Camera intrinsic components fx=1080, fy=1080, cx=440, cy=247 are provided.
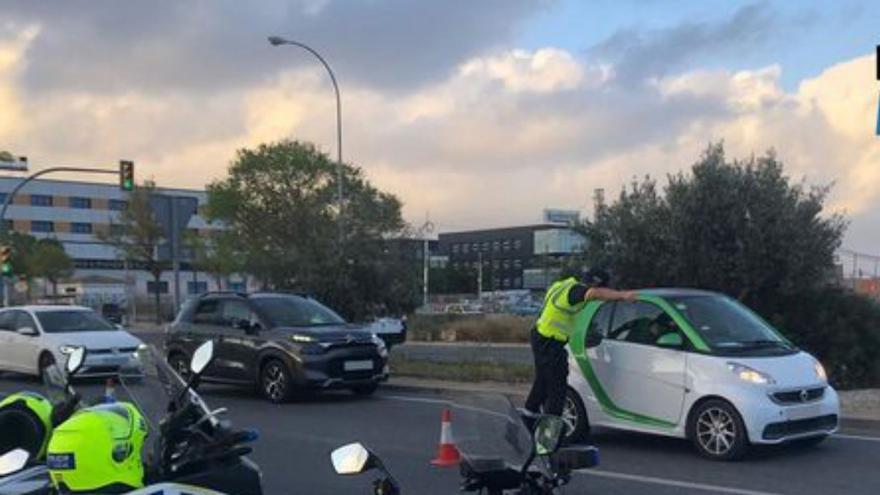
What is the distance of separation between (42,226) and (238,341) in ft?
334

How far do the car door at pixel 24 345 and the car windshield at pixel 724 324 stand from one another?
1268cm

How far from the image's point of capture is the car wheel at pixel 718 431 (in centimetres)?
979

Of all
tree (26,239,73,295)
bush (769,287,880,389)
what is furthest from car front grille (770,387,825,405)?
tree (26,239,73,295)

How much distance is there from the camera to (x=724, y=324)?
10.7 meters

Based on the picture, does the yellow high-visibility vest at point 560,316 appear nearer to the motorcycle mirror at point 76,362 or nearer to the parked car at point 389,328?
the motorcycle mirror at point 76,362

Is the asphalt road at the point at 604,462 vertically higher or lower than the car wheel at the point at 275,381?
lower

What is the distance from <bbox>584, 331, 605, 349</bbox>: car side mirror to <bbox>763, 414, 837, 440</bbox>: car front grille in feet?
6.37

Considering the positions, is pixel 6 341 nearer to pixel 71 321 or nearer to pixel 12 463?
pixel 71 321

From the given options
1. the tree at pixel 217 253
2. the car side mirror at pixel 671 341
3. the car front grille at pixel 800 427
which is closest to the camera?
the car front grille at pixel 800 427

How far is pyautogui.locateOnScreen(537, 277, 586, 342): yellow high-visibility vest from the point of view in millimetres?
10586

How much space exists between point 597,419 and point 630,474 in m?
1.40

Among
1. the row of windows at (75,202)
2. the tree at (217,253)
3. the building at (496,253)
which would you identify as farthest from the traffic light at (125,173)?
the building at (496,253)

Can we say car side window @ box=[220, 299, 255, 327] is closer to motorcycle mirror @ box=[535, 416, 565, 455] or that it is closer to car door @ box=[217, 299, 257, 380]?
car door @ box=[217, 299, 257, 380]

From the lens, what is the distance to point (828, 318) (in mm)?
16719
